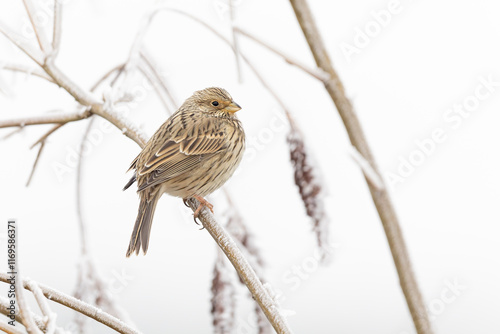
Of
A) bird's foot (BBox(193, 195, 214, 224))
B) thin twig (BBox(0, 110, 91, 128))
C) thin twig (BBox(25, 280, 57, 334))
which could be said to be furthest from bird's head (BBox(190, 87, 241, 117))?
thin twig (BBox(25, 280, 57, 334))

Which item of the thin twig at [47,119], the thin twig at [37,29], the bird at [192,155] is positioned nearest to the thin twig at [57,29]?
the thin twig at [37,29]

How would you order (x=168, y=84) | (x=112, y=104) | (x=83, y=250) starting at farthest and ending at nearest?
1. (x=83, y=250)
2. (x=168, y=84)
3. (x=112, y=104)

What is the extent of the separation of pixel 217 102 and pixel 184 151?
46 centimetres

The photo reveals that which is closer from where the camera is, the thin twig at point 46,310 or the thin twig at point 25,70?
the thin twig at point 46,310

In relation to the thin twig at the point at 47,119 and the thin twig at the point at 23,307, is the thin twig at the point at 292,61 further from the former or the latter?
the thin twig at the point at 23,307

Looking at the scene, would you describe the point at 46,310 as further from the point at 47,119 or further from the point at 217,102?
the point at 217,102

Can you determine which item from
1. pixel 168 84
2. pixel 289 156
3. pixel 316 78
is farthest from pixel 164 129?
pixel 316 78

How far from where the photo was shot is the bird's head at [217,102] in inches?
143

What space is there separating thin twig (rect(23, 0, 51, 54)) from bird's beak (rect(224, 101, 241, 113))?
1.43m

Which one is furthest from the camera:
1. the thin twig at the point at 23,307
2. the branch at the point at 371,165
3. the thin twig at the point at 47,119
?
the thin twig at the point at 47,119

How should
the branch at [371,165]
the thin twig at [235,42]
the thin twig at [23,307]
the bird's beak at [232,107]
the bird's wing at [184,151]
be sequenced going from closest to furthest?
the thin twig at [23,307]
the branch at [371,165]
the thin twig at [235,42]
the bird's wing at [184,151]
the bird's beak at [232,107]

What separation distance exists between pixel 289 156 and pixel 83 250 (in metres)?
1.09

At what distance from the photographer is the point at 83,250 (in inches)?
105

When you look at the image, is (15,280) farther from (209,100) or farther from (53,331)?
(209,100)
